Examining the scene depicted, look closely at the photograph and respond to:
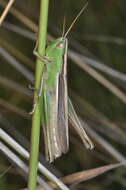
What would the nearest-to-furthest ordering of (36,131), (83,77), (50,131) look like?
(36,131) → (50,131) → (83,77)

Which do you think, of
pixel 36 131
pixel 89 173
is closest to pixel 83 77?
pixel 89 173

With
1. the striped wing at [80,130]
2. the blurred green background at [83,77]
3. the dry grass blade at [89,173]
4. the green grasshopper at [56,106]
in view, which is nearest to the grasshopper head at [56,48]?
the green grasshopper at [56,106]

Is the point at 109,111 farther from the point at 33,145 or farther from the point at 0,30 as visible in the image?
the point at 33,145

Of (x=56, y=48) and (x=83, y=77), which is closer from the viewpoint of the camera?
A: (x=56, y=48)

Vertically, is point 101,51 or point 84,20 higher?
point 84,20

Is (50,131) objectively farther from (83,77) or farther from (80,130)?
(83,77)

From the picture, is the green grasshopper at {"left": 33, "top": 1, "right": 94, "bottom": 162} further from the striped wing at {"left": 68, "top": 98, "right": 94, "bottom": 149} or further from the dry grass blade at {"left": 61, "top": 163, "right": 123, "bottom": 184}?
the dry grass blade at {"left": 61, "top": 163, "right": 123, "bottom": 184}

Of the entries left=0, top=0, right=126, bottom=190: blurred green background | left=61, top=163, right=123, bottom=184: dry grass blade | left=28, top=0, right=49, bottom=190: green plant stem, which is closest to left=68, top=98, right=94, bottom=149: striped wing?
left=61, top=163, right=123, bottom=184: dry grass blade

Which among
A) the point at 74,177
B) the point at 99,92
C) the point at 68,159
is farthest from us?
the point at 99,92

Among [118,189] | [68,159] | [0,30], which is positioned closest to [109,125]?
[118,189]
